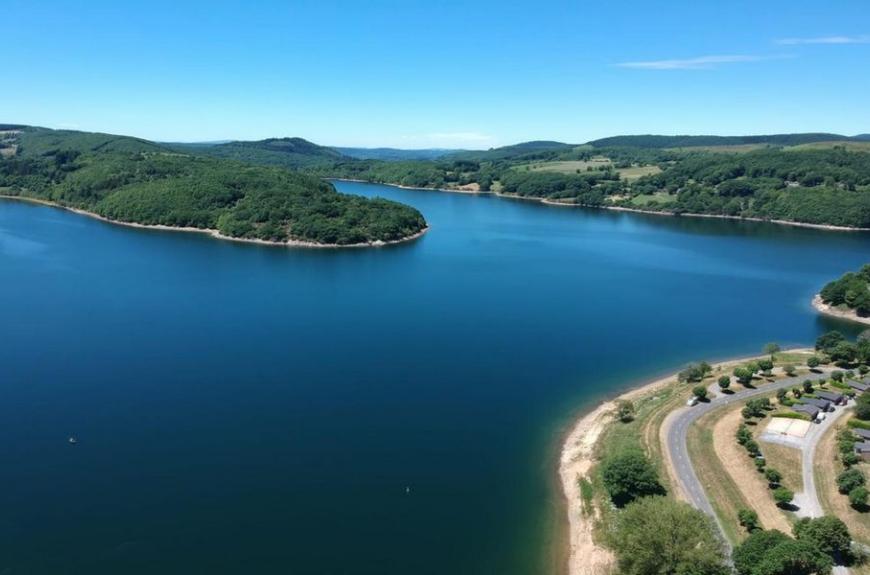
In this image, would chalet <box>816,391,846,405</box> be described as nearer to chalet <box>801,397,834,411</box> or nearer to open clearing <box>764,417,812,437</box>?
chalet <box>801,397,834,411</box>

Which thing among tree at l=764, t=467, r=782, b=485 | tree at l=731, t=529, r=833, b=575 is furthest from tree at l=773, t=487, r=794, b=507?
tree at l=731, t=529, r=833, b=575

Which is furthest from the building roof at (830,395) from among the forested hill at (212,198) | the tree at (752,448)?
the forested hill at (212,198)

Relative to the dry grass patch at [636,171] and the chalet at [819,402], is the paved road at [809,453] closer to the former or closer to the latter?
the chalet at [819,402]

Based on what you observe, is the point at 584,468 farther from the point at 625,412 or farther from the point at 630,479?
the point at 625,412

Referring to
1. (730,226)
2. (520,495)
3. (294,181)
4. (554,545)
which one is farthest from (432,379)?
(730,226)

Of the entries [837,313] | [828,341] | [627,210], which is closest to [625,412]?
[828,341]

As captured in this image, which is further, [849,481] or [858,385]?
[858,385]
